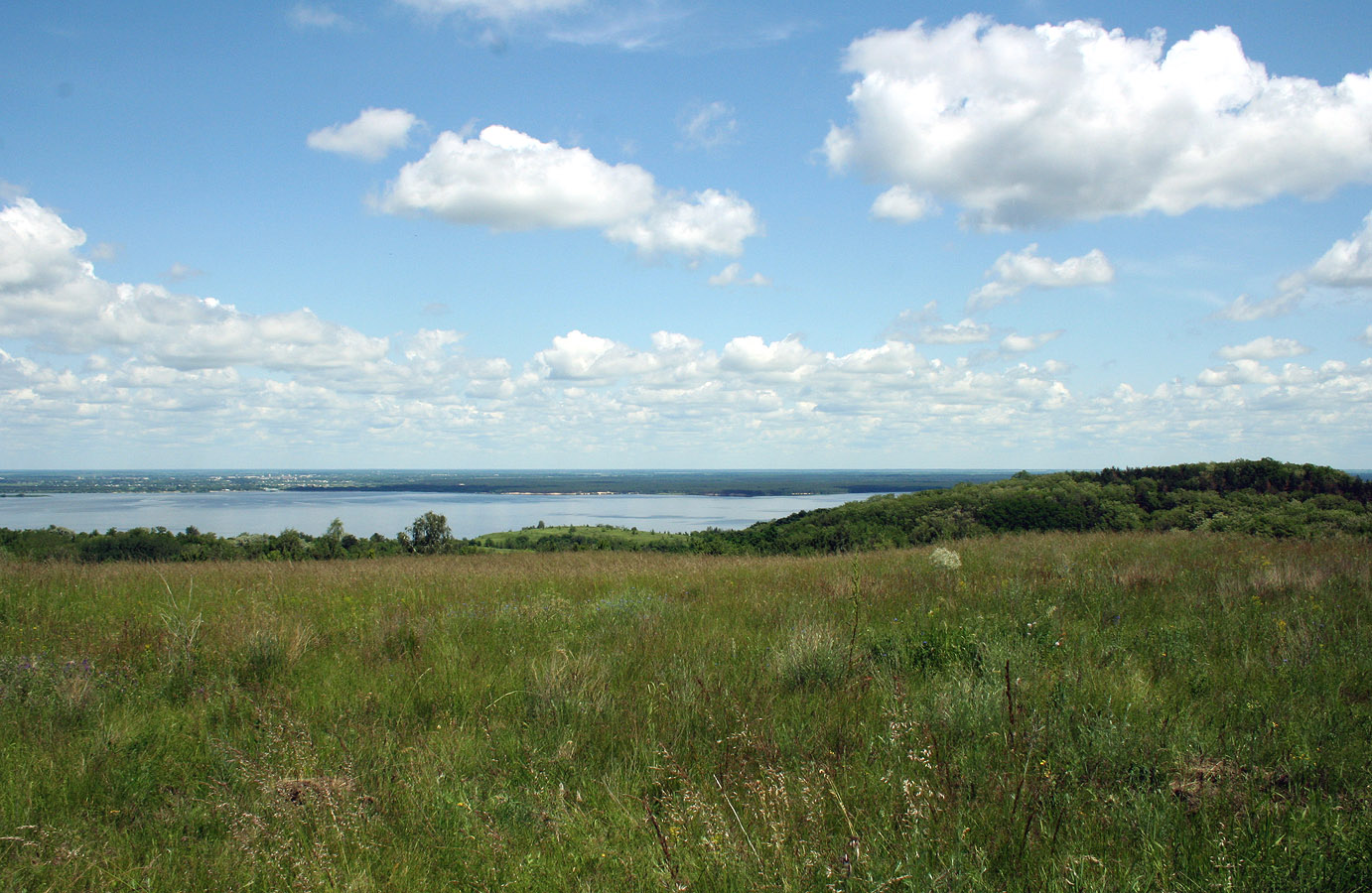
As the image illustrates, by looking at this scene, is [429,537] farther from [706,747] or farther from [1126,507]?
[1126,507]

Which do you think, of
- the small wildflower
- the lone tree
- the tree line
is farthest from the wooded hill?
the lone tree

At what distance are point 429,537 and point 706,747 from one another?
25.9 m

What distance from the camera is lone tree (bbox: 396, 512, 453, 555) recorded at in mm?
25233

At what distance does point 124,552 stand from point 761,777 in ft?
77.0

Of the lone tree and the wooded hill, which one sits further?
the lone tree

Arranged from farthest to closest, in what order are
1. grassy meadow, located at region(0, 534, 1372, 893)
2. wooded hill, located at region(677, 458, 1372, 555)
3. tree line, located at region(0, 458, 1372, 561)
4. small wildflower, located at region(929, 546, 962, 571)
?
tree line, located at region(0, 458, 1372, 561) < wooded hill, located at region(677, 458, 1372, 555) < small wildflower, located at region(929, 546, 962, 571) < grassy meadow, located at region(0, 534, 1372, 893)

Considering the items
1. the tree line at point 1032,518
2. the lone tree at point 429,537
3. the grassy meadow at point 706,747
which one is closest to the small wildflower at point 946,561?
the grassy meadow at point 706,747

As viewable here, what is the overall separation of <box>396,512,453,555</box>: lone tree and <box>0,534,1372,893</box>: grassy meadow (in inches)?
737

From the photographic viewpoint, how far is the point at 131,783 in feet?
11.1

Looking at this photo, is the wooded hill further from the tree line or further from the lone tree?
the lone tree

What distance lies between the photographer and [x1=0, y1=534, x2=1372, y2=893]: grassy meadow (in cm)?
267

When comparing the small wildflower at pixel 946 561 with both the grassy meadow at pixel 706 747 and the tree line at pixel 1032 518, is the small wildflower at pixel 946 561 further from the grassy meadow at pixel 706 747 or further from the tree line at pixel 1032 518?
the tree line at pixel 1032 518

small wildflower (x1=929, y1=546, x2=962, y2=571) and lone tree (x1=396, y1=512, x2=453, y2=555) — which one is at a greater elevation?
small wildflower (x1=929, y1=546, x2=962, y2=571)

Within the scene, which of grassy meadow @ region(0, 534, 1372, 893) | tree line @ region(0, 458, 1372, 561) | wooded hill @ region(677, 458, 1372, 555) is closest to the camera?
grassy meadow @ region(0, 534, 1372, 893)
